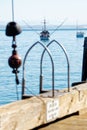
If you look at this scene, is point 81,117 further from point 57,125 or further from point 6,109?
point 6,109

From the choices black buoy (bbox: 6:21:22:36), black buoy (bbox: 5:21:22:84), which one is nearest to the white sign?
black buoy (bbox: 5:21:22:84)

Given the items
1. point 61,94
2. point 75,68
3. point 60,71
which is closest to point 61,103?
point 61,94

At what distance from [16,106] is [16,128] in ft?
1.21

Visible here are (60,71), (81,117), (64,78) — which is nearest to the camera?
(81,117)

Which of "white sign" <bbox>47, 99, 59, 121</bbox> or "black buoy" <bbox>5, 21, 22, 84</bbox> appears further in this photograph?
"white sign" <bbox>47, 99, 59, 121</bbox>

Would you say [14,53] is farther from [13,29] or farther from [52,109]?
[52,109]

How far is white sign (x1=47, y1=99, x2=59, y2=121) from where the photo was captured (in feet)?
28.6

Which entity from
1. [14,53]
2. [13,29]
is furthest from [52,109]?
[13,29]

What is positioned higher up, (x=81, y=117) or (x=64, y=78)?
(x=81, y=117)

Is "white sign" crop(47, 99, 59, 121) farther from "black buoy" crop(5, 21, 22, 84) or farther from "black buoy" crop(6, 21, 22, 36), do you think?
"black buoy" crop(6, 21, 22, 36)

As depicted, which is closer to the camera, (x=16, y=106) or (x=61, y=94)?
(x=16, y=106)

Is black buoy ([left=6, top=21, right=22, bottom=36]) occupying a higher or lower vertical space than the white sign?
higher

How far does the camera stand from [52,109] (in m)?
8.80

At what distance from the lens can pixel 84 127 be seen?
8664mm
